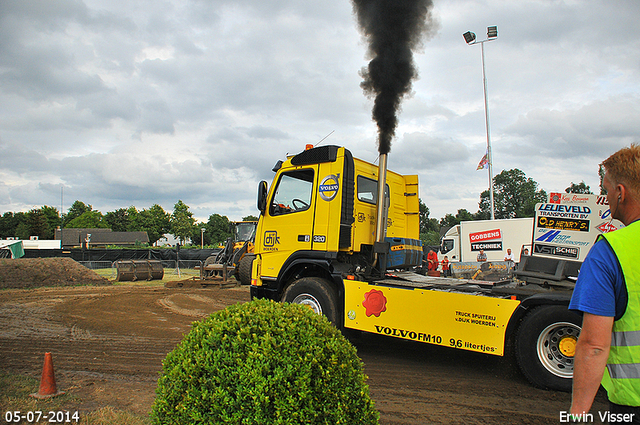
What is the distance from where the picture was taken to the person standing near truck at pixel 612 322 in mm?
1653

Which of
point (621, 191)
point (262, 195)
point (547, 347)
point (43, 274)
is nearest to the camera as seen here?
point (621, 191)

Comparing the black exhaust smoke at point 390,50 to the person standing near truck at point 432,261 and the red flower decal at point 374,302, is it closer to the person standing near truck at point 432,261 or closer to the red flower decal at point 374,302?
the red flower decal at point 374,302

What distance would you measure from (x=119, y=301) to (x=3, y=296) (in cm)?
475

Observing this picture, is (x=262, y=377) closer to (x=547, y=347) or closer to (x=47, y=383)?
(x=47, y=383)

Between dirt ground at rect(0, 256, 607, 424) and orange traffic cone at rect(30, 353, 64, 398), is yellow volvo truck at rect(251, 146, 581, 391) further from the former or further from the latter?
orange traffic cone at rect(30, 353, 64, 398)

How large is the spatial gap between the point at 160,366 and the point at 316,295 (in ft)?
8.27

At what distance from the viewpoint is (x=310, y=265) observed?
22.4 feet

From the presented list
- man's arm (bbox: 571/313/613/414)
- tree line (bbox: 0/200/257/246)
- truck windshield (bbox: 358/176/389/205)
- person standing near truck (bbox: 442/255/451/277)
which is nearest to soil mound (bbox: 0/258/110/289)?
person standing near truck (bbox: 442/255/451/277)

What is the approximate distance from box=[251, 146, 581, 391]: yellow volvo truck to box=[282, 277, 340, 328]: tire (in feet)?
0.05

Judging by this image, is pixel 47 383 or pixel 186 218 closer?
pixel 47 383

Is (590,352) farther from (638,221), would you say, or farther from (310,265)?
(310,265)

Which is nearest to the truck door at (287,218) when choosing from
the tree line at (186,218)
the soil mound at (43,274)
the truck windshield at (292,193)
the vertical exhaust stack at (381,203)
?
the truck windshield at (292,193)

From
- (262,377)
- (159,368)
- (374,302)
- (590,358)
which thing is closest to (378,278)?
(374,302)

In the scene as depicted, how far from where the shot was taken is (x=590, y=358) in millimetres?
1677
